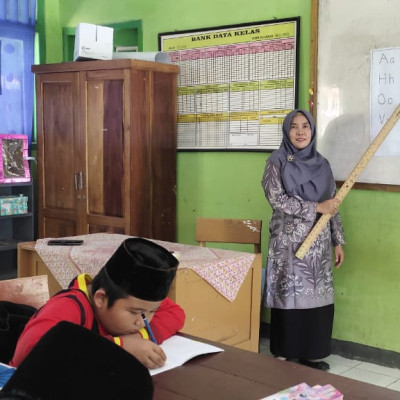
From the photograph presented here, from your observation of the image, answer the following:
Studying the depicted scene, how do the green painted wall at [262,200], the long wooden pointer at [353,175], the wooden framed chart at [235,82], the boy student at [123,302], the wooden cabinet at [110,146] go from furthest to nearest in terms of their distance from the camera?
1. the wooden cabinet at [110,146]
2. the wooden framed chart at [235,82]
3. the green painted wall at [262,200]
4. the long wooden pointer at [353,175]
5. the boy student at [123,302]

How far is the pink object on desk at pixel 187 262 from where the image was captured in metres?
2.82

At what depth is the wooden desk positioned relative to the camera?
1311mm

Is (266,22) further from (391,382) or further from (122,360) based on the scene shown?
(122,360)

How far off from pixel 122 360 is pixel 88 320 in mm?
720

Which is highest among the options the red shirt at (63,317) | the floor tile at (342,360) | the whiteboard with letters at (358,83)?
the whiteboard with letters at (358,83)

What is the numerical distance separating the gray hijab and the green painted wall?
0.32 metres

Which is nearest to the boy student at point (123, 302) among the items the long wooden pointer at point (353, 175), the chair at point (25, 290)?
the chair at point (25, 290)

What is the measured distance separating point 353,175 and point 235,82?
123 cm

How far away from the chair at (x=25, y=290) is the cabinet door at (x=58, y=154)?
2627 mm

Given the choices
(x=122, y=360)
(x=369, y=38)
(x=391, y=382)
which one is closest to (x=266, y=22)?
(x=369, y=38)

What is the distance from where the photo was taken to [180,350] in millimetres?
1593

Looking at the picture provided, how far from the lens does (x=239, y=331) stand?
299 centimetres

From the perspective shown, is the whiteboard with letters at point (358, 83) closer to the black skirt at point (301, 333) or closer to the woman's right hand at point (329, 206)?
the woman's right hand at point (329, 206)

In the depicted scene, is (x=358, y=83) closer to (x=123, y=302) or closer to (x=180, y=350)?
(x=180, y=350)
